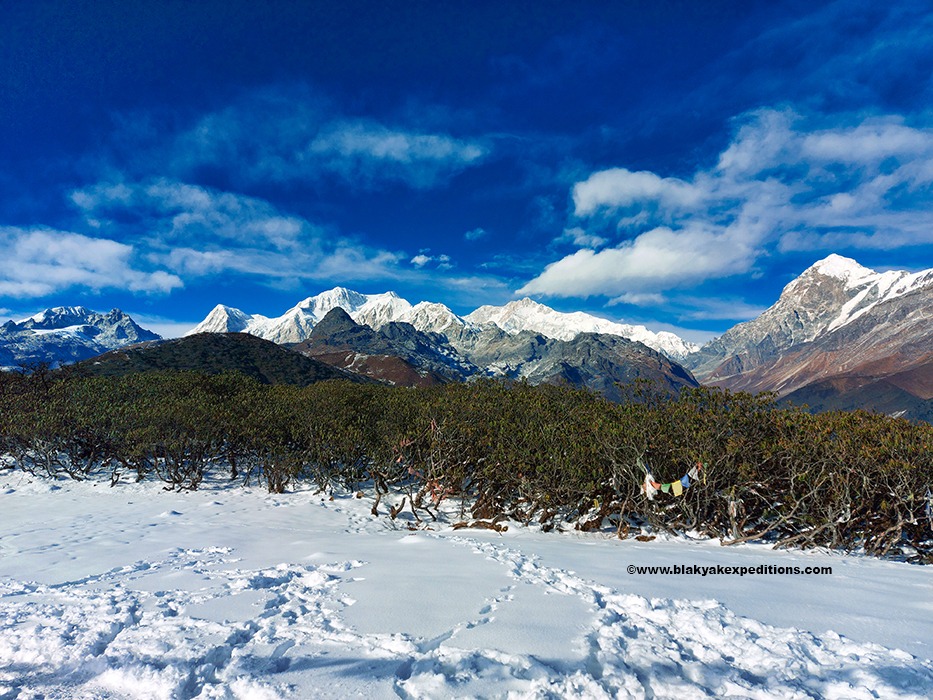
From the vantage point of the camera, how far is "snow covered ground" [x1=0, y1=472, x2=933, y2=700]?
17.0ft

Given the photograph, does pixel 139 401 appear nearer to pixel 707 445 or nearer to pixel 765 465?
pixel 707 445

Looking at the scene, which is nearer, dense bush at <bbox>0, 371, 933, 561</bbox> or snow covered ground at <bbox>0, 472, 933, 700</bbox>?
snow covered ground at <bbox>0, 472, 933, 700</bbox>

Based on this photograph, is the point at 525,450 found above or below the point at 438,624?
above

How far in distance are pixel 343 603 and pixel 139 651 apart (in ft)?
9.41

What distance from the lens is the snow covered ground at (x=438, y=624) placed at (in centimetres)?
518

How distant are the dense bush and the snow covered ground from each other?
276cm

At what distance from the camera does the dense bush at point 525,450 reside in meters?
14.3

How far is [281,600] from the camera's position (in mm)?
7672

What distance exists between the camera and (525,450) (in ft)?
57.4

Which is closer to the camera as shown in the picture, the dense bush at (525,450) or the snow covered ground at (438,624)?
the snow covered ground at (438,624)

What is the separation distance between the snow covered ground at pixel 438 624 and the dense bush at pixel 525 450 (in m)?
2.76

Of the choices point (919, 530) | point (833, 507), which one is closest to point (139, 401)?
point (833, 507)

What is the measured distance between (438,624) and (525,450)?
36.6 feet

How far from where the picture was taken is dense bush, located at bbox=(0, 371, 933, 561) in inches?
561
